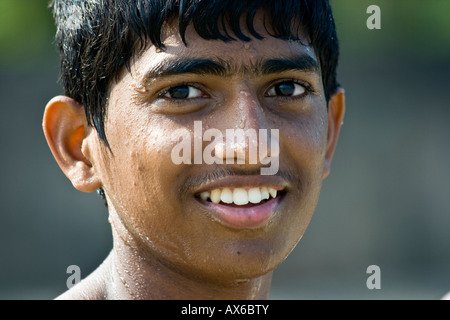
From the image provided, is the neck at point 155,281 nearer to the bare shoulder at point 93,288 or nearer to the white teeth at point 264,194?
the bare shoulder at point 93,288

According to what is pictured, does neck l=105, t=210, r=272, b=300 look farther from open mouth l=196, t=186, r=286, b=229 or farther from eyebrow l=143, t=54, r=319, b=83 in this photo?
eyebrow l=143, t=54, r=319, b=83

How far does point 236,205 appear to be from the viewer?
2.20m

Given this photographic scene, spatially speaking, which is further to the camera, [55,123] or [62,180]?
[62,180]

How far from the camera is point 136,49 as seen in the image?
7.57 ft

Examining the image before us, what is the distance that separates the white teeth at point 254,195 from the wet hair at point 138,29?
1.65 ft

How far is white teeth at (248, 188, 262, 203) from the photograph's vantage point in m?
2.22

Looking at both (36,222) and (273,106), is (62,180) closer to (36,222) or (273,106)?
(36,222)

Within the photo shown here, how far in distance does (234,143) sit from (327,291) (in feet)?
19.7

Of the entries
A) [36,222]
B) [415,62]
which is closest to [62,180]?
[36,222]

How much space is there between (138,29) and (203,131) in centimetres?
42

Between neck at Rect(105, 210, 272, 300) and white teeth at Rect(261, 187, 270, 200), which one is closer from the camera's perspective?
white teeth at Rect(261, 187, 270, 200)

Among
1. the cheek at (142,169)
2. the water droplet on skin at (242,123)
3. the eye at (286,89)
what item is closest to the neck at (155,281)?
the cheek at (142,169)


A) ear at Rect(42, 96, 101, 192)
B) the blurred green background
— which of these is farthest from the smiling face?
the blurred green background

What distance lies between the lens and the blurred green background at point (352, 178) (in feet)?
25.1
